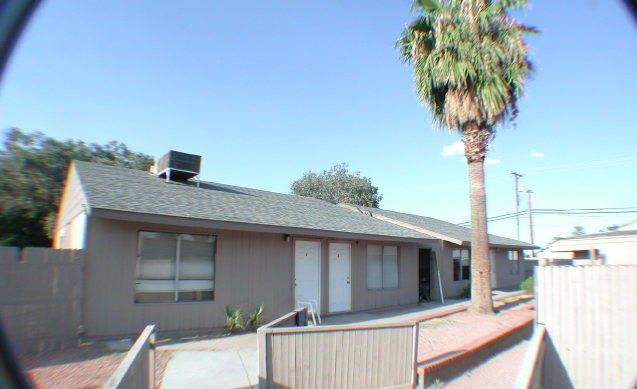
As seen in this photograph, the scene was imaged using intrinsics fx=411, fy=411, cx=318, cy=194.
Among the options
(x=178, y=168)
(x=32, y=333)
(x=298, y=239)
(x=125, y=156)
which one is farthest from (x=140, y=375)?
(x=125, y=156)

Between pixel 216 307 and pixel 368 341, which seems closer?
pixel 368 341

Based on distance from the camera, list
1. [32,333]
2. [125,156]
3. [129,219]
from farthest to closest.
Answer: [125,156]
[129,219]
[32,333]

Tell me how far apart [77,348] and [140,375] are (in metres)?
4.43

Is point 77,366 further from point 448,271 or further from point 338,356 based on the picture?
point 448,271

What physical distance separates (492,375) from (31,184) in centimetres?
2174

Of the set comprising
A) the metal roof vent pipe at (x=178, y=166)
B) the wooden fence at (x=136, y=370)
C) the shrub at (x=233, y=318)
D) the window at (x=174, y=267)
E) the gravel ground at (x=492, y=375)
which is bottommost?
the gravel ground at (x=492, y=375)

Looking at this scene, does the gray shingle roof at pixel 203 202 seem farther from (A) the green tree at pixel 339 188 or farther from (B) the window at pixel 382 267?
(A) the green tree at pixel 339 188

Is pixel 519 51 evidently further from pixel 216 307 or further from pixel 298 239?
pixel 216 307

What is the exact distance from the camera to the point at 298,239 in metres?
11.5

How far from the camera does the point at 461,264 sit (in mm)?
19703

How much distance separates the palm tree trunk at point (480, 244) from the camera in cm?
1305

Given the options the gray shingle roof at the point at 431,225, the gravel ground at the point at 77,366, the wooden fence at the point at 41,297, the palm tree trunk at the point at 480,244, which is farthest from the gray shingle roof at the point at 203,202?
the gray shingle roof at the point at 431,225

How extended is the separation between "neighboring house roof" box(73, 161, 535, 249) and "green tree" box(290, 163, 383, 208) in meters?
26.3

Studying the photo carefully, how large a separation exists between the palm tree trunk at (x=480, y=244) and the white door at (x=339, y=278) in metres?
4.10
